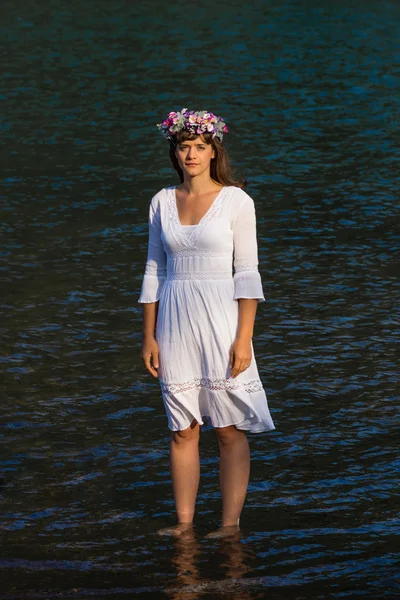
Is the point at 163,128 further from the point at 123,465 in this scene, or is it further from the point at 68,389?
the point at 68,389

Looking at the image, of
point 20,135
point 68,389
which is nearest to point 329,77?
point 20,135

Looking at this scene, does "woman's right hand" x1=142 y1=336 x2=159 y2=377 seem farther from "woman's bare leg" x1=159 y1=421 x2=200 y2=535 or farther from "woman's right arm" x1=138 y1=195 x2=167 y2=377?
"woman's bare leg" x1=159 y1=421 x2=200 y2=535

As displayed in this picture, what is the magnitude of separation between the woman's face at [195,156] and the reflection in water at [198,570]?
2.27 metres

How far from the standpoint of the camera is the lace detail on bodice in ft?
24.3

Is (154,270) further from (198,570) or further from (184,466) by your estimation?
(198,570)

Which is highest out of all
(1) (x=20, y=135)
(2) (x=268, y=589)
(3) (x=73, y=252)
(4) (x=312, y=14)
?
(4) (x=312, y=14)

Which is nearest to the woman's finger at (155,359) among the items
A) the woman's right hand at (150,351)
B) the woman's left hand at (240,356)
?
the woman's right hand at (150,351)

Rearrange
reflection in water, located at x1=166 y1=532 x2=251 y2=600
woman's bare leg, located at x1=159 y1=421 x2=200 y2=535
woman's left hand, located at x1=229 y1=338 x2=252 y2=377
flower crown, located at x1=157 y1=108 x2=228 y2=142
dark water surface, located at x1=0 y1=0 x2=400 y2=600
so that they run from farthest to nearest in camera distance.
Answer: woman's bare leg, located at x1=159 y1=421 x2=200 y2=535 → dark water surface, located at x1=0 y1=0 x2=400 y2=600 → flower crown, located at x1=157 y1=108 x2=228 y2=142 → woman's left hand, located at x1=229 y1=338 x2=252 y2=377 → reflection in water, located at x1=166 y1=532 x2=251 y2=600

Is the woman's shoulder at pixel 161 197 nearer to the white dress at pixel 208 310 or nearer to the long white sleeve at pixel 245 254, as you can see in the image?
the white dress at pixel 208 310

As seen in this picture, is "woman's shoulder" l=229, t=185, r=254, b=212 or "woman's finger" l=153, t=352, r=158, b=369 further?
"woman's finger" l=153, t=352, r=158, b=369

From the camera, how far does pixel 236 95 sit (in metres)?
29.6

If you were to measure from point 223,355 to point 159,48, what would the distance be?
104 ft

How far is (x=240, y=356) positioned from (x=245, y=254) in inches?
Result: 23.8

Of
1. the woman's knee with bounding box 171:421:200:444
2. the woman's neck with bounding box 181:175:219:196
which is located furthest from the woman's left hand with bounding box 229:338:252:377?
the woman's neck with bounding box 181:175:219:196
